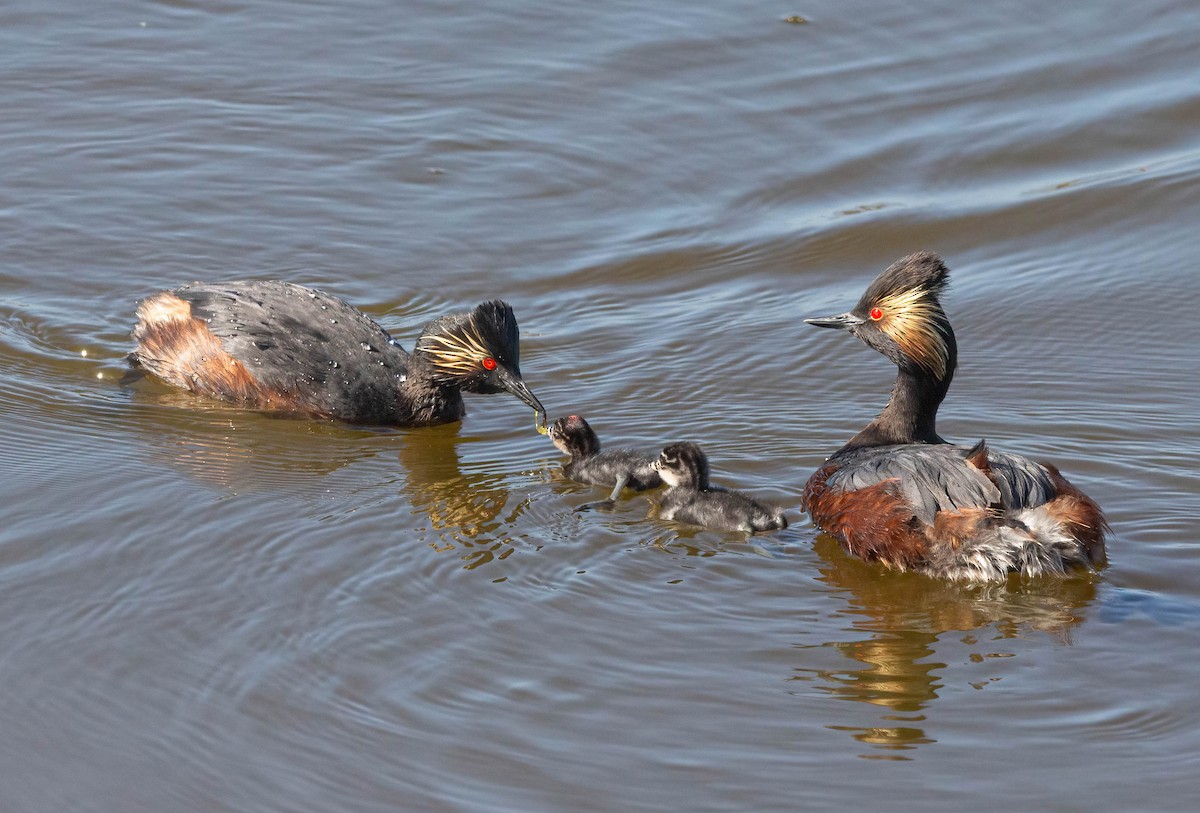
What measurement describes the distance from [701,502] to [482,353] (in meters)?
1.92

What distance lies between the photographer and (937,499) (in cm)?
698

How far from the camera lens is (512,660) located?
20.1ft

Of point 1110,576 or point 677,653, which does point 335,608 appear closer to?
point 677,653

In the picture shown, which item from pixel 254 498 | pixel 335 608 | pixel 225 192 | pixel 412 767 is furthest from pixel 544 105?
pixel 412 767

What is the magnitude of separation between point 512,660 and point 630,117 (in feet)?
24.4

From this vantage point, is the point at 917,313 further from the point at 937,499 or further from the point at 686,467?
the point at 686,467

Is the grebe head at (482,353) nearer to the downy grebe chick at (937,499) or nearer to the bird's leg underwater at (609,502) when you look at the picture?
the bird's leg underwater at (609,502)

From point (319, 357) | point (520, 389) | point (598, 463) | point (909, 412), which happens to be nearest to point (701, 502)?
point (598, 463)

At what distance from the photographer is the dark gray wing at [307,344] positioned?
8.68 m

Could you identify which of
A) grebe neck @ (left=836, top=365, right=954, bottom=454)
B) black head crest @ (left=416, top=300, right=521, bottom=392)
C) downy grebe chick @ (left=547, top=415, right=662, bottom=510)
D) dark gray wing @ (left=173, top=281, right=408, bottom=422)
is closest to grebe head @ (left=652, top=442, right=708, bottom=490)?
downy grebe chick @ (left=547, top=415, right=662, bottom=510)

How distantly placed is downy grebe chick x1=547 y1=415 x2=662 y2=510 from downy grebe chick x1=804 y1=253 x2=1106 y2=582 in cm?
79

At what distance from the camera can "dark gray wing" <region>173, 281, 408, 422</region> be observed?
8.68 m

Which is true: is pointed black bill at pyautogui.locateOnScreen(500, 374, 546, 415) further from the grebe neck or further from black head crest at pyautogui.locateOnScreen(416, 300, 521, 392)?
the grebe neck

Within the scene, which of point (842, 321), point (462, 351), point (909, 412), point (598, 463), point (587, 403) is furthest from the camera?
point (587, 403)
